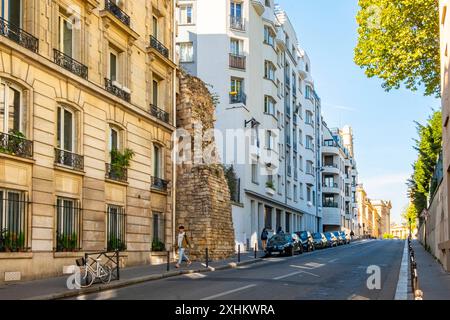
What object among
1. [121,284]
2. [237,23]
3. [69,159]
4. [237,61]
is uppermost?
[237,23]

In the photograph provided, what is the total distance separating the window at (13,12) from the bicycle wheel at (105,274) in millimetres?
7861

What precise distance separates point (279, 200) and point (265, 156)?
687 centimetres

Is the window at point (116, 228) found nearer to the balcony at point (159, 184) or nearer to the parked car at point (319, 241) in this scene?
the balcony at point (159, 184)

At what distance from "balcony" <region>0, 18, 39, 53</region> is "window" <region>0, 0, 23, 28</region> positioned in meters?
0.22

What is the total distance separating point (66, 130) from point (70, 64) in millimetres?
2333

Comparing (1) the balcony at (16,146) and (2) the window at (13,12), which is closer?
(1) the balcony at (16,146)

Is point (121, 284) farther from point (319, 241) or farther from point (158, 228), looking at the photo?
point (319, 241)

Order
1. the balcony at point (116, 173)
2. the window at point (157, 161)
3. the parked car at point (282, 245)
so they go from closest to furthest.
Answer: the balcony at point (116, 173)
the window at point (157, 161)
the parked car at point (282, 245)

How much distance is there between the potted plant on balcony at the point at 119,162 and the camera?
76.5ft

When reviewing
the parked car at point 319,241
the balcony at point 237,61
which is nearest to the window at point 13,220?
the balcony at point 237,61

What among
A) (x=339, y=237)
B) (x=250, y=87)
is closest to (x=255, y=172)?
(x=250, y=87)

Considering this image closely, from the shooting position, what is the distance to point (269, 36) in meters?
49.3

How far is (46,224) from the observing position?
18.5m
